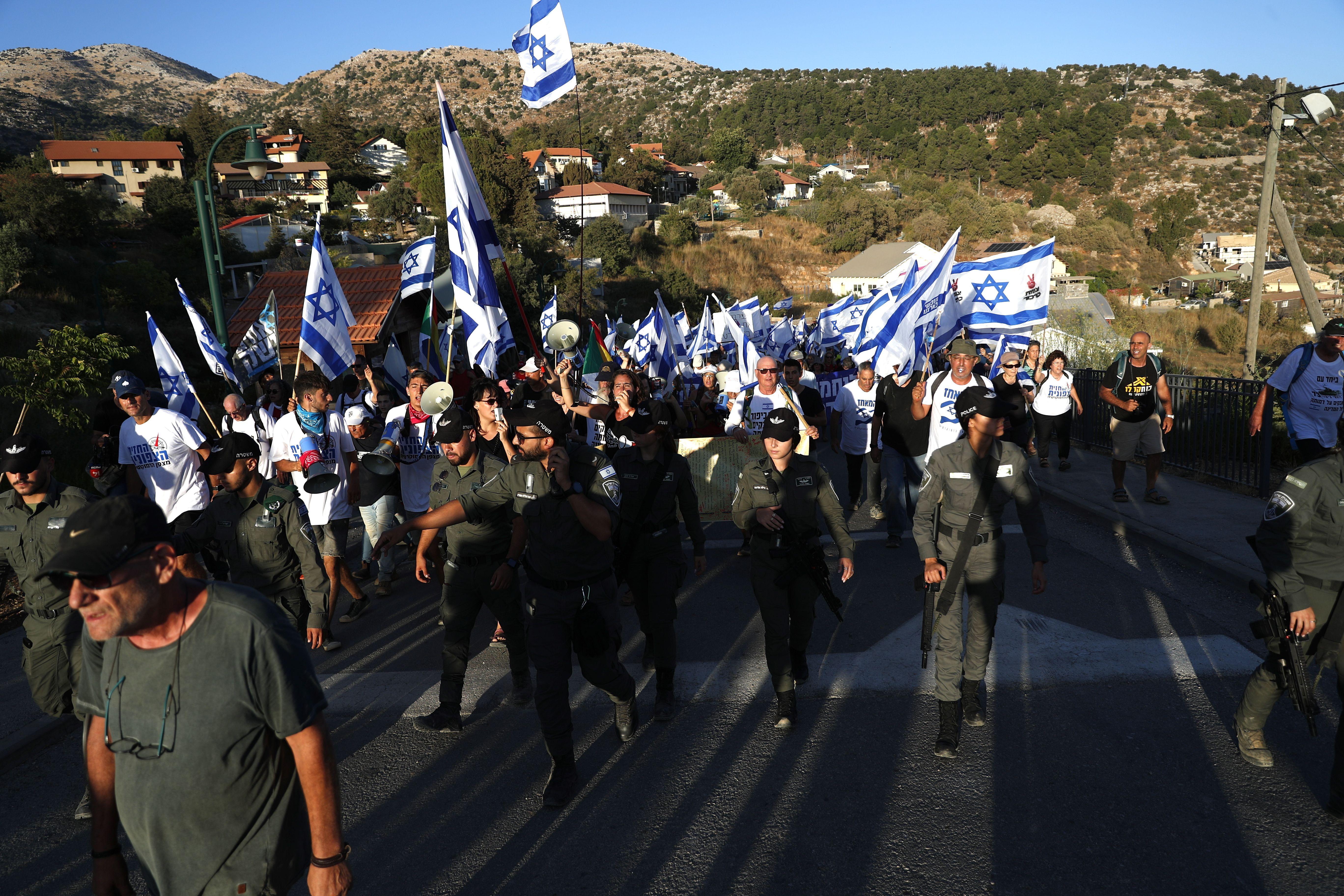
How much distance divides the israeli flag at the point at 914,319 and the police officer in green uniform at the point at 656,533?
3.80 meters

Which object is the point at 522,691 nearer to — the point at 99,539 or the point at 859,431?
the point at 99,539

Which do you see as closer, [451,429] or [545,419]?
[545,419]

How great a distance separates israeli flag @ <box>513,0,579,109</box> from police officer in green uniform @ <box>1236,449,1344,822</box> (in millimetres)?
8645

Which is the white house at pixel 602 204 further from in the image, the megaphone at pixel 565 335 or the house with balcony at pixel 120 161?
the megaphone at pixel 565 335

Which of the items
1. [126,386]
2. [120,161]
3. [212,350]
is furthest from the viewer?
[120,161]

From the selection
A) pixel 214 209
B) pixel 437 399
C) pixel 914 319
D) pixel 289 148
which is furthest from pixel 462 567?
pixel 289 148

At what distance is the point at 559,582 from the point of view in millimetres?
4148

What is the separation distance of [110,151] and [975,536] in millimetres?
80225

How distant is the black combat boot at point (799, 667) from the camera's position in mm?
5078

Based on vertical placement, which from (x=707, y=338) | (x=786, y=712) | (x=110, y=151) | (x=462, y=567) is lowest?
(x=786, y=712)

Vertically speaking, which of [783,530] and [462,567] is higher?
[783,530]

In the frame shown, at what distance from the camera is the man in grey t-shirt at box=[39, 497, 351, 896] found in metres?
2.04

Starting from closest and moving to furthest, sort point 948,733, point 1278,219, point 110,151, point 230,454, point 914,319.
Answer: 1. point 948,733
2. point 230,454
3. point 914,319
4. point 1278,219
5. point 110,151

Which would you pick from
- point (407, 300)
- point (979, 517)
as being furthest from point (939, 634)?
point (407, 300)
